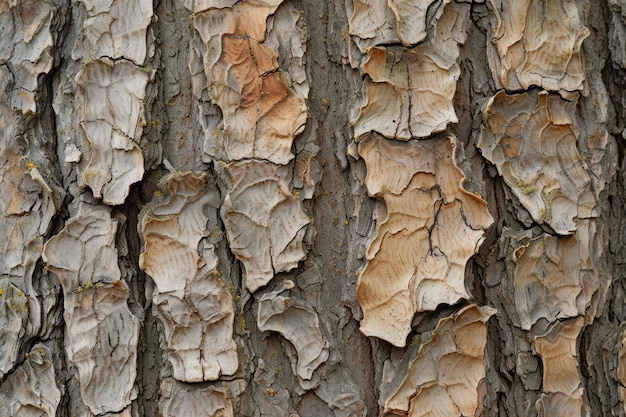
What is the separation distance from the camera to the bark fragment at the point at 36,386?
133 cm

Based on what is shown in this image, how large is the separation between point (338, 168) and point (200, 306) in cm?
37

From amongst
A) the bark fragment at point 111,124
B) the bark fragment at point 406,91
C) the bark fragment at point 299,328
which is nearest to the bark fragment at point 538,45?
the bark fragment at point 406,91

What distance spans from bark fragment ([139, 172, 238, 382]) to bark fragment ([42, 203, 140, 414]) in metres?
0.07

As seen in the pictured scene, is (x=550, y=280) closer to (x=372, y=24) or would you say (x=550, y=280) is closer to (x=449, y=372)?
(x=449, y=372)

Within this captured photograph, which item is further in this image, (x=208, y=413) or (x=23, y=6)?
(x=23, y=6)

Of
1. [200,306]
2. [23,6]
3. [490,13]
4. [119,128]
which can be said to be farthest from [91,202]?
[490,13]

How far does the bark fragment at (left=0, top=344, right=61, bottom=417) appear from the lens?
1.33 metres

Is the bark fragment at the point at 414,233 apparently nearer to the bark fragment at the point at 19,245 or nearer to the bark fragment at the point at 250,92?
the bark fragment at the point at 250,92

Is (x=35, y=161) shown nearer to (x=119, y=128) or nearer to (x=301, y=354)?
(x=119, y=128)

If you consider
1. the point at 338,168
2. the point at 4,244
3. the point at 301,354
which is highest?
the point at 338,168

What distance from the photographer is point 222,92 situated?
132cm

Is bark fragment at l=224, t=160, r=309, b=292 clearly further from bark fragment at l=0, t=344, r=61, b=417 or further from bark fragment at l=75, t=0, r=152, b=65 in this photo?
bark fragment at l=0, t=344, r=61, b=417

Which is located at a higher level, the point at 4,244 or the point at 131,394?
the point at 4,244

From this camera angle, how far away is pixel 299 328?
52.1 inches
